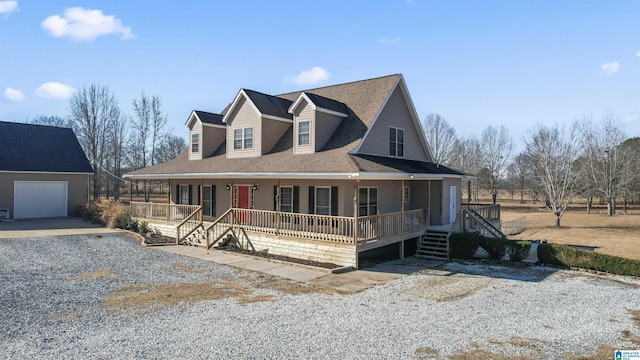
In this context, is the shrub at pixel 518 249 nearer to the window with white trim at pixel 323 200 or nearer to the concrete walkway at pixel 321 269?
the concrete walkway at pixel 321 269

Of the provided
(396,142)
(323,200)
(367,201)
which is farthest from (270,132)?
(396,142)

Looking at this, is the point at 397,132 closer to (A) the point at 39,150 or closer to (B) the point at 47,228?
(B) the point at 47,228

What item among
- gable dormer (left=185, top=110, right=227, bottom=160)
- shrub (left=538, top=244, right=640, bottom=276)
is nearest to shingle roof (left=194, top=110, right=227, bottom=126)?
gable dormer (left=185, top=110, right=227, bottom=160)

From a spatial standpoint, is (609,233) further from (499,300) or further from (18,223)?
(18,223)

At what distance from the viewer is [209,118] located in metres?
23.0

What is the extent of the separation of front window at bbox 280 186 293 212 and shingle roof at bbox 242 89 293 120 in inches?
157

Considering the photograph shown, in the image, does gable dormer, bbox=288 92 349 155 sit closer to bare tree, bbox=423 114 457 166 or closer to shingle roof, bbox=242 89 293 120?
shingle roof, bbox=242 89 293 120

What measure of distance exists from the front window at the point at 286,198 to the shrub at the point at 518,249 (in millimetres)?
9264

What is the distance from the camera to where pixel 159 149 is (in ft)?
173

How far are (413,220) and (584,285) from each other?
6739 millimetres

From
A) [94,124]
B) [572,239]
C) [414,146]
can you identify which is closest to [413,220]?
[414,146]

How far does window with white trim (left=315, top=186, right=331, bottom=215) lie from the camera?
1693cm

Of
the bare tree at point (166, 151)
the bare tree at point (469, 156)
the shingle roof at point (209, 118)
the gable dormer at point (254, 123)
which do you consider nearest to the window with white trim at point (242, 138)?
the gable dormer at point (254, 123)

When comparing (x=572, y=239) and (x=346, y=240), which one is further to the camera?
(x=572, y=239)
